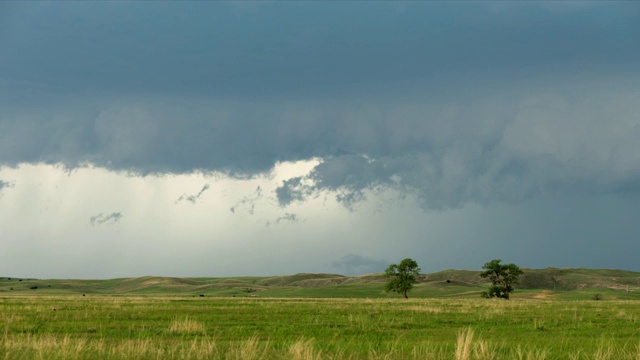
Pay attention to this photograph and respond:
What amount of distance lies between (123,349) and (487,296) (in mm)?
100730

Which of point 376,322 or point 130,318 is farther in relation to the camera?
point 130,318

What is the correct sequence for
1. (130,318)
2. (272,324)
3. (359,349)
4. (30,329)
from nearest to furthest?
(359,349)
(30,329)
(272,324)
(130,318)

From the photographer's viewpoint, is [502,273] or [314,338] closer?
[314,338]

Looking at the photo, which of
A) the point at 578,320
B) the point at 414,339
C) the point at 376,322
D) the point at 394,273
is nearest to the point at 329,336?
the point at 414,339

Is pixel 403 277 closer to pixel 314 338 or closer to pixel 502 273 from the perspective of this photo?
pixel 502 273

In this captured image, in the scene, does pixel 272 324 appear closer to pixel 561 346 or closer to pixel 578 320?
pixel 561 346

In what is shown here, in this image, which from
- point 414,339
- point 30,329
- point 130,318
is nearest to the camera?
point 414,339

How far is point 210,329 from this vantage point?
1142 inches

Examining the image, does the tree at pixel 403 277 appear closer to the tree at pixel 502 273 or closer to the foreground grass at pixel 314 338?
the tree at pixel 502 273

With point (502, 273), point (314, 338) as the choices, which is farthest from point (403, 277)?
point (314, 338)

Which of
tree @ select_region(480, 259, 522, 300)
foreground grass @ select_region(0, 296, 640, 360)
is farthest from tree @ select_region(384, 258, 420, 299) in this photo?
foreground grass @ select_region(0, 296, 640, 360)

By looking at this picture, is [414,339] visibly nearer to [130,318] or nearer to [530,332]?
[530,332]

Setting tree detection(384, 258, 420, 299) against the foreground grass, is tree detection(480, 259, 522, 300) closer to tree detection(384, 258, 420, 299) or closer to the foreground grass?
tree detection(384, 258, 420, 299)

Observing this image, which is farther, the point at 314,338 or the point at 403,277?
the point at 403,277
